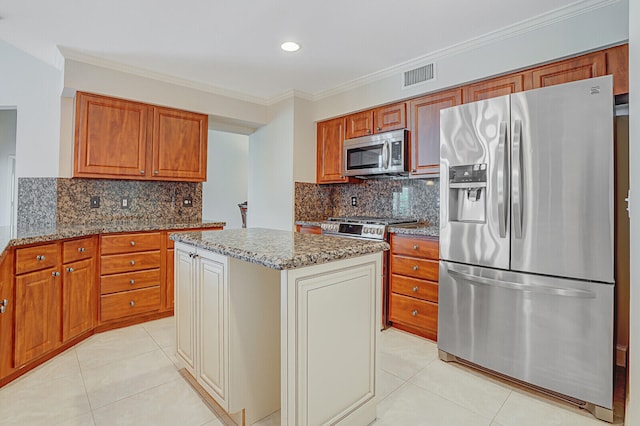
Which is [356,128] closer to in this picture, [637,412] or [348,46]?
[348,46]

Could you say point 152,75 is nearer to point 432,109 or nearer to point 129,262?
point 129,262

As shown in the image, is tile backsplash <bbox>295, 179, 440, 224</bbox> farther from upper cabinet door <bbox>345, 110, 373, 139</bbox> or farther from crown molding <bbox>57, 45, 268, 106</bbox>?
crown molding <bbox>57, 45, 268, 106</bbox>

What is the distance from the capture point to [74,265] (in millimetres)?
2574

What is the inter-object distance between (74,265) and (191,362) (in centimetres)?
138

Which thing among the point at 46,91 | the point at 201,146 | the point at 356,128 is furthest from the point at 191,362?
the point at 46,91

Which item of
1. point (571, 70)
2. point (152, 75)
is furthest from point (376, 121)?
point (152, 75)

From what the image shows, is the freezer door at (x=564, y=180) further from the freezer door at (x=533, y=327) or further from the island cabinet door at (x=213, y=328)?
the island cabinet door at (x=213, y=328)

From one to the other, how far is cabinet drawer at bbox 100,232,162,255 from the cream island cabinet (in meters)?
1.36

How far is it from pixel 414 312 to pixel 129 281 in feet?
8.27

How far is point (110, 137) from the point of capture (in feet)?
10.2

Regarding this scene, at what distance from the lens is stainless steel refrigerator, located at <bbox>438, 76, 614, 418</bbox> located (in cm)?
175

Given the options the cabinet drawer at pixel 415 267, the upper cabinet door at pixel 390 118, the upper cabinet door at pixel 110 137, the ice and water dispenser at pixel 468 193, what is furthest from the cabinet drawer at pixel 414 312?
the upper cabinet door at pixel 110 137

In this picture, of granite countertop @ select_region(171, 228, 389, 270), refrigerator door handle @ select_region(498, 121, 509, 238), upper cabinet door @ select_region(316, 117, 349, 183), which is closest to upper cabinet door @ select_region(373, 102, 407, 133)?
upper cabinet door @ select_region(316, 117, 349, 183)

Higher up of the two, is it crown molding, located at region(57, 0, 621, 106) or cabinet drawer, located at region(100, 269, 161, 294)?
crown molding, located at region(57, 0, 621, 106)
